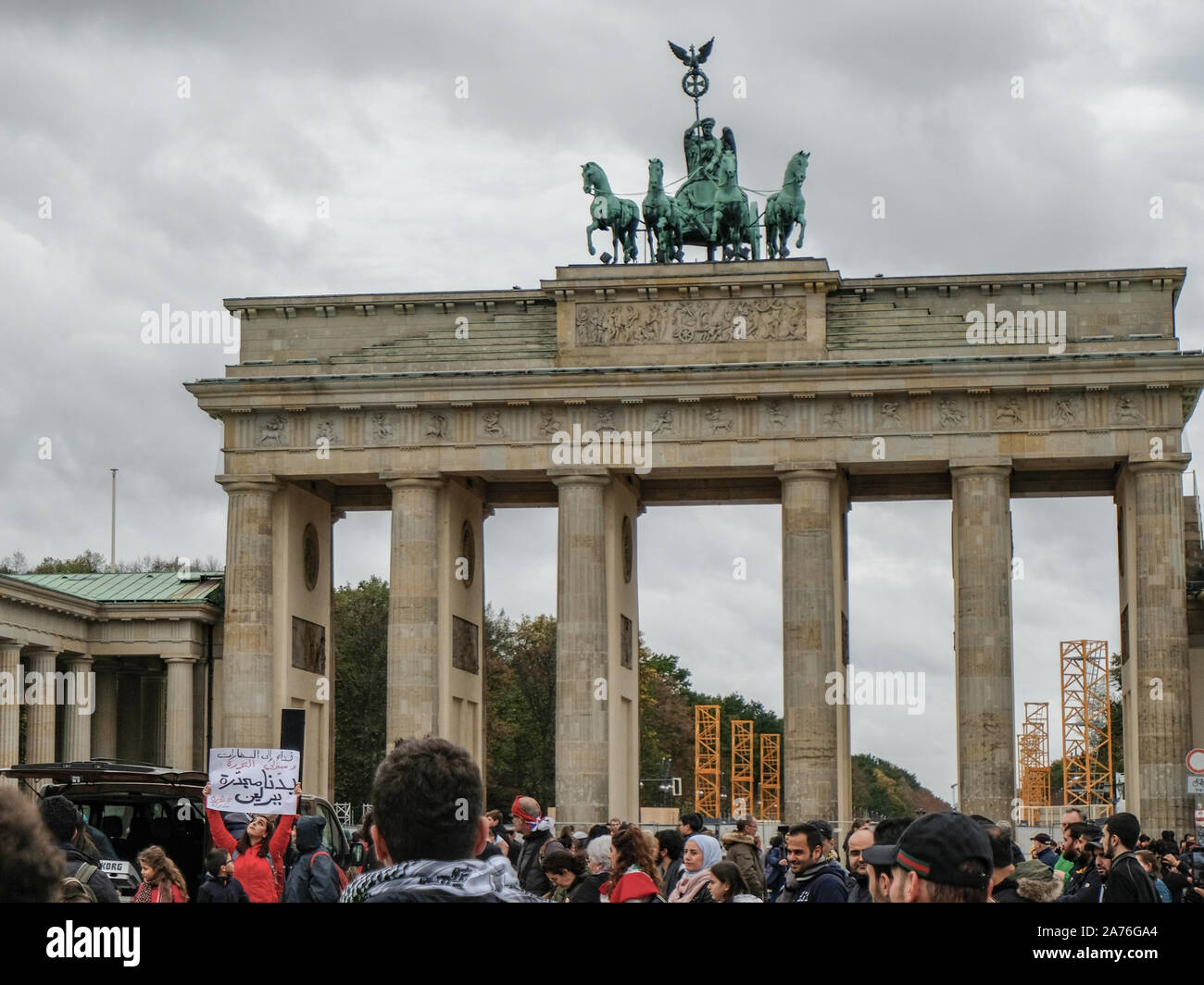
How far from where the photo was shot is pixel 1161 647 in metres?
54.7

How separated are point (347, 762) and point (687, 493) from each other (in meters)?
37.1

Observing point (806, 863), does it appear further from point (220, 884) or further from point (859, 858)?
point (220, 884)

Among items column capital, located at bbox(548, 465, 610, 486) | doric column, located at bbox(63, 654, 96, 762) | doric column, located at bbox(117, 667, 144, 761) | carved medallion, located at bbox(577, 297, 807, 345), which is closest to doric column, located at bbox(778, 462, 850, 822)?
carved medallion, located at bbox(577, 297, 807, 345)

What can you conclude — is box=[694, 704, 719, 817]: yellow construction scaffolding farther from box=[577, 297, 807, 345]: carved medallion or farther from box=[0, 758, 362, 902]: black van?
box=[0, 758, 362, 902]: black van

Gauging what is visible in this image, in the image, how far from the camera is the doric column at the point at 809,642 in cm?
5572

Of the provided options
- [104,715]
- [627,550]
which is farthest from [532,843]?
[104,715]

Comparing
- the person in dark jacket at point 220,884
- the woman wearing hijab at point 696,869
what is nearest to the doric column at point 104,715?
the person in dark jacket at point 220,884

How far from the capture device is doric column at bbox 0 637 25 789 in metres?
60.1

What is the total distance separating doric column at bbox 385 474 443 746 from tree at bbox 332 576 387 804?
1316 inches

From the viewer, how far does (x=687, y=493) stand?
207 ft

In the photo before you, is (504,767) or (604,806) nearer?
(604,806)

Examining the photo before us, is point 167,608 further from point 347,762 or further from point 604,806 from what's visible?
point 347,762
